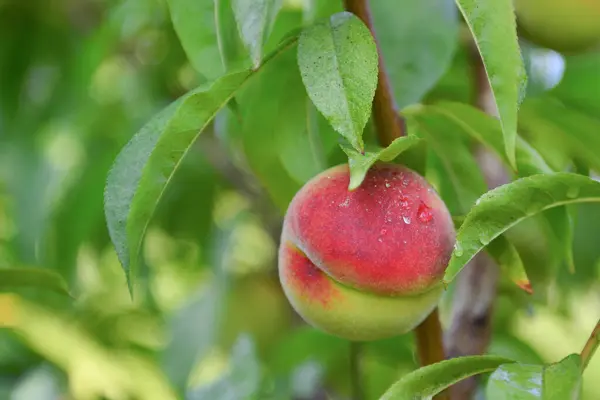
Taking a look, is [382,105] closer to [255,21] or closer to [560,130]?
[255,21]

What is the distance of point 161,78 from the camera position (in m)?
1.55

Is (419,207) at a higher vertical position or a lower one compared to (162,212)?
higher

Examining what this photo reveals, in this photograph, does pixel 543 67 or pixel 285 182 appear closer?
pixel 285 182

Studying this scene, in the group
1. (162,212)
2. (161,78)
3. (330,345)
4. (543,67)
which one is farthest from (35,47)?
(543,67)

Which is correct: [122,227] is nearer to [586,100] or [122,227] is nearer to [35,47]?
[586,100]

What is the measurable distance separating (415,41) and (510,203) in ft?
1.23

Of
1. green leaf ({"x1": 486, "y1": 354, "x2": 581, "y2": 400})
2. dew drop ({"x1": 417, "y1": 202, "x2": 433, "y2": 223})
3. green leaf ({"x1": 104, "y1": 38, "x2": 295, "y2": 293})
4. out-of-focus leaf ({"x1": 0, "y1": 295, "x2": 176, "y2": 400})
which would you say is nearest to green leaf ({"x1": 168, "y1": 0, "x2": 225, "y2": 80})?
green leaf ({"x1": 104, "y1": 38, "x2": 295, "y2": 293})

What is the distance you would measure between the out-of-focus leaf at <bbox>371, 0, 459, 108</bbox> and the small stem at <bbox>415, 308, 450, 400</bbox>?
24 centimetres

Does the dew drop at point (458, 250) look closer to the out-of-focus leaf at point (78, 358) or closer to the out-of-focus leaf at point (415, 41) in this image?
the out-of-focus leaf at point (415, 41)

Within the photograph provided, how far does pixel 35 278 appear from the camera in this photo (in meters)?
0.81

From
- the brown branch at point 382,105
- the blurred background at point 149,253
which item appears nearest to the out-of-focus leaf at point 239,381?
the blurred background at point 149,253

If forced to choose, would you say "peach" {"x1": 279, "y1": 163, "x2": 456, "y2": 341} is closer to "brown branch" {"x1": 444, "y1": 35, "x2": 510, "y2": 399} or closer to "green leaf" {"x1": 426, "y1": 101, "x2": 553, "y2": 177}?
"green leaf" {"x1": 426, "y1": 101, "x2": 553, "y2": 177}

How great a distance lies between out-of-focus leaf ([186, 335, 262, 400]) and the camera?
38.0 inches

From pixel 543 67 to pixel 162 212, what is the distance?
0.76 meters
